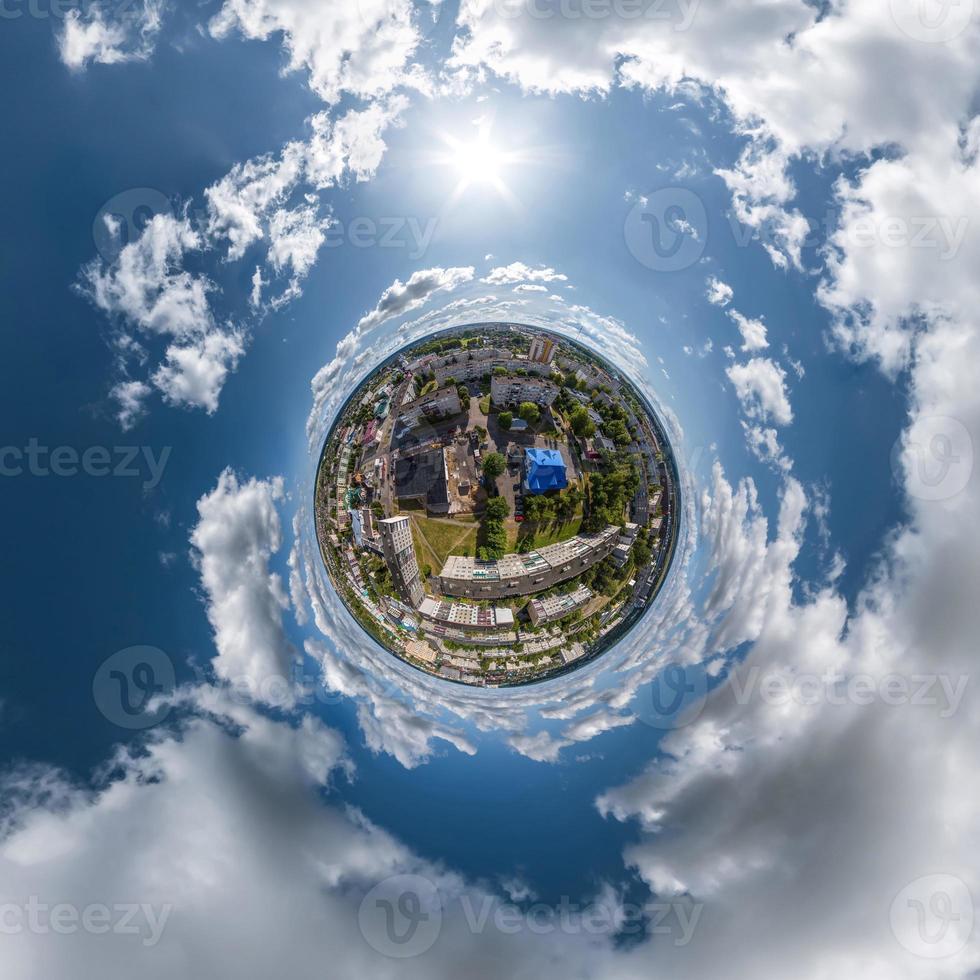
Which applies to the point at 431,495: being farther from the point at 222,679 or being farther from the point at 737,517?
the point at 737,517

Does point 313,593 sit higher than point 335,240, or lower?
lower

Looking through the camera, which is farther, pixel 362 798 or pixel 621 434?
pixel 621 434

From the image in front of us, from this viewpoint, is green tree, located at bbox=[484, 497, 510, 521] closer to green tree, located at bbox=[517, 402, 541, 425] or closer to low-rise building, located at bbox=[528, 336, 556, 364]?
green tree, located at bbox=[517, 402, 541, 425]

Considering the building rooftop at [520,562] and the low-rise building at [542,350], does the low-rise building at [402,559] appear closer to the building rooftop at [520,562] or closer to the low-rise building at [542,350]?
the building rooftop at [520,562]

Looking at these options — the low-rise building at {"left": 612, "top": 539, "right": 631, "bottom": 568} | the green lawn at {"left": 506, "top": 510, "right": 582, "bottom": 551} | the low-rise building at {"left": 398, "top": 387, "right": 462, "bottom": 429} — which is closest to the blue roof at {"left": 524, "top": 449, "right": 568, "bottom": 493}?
the green lawn at {"left": 506, "top": 510, "right": 582, "bottom": 551}

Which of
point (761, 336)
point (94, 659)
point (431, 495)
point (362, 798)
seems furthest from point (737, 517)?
point (94, 659)

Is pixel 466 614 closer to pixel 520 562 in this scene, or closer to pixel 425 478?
pixel 520 562

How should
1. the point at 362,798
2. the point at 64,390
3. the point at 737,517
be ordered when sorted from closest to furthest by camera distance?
the point at 64,390 → the point at 362,798 → the point at 737,517
